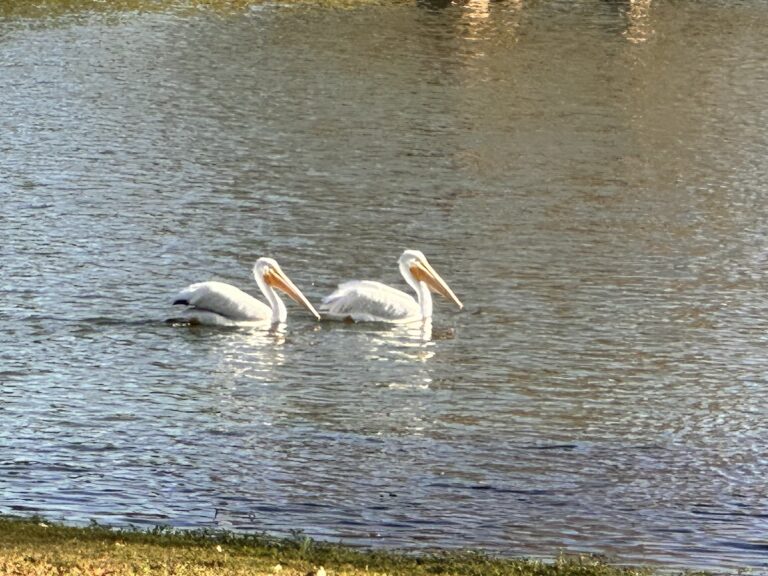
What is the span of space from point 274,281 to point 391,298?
3.33 ft

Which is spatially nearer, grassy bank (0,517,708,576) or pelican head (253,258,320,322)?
grassy bank (0,517,708,576)

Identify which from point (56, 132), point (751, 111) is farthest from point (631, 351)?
point (751, 111)

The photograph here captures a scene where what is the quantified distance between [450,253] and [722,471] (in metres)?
6.49

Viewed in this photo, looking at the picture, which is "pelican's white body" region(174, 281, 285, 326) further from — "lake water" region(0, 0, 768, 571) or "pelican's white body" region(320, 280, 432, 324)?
"pelican's white body" region(320, 280, 432, 324)

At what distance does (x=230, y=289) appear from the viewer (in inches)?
544

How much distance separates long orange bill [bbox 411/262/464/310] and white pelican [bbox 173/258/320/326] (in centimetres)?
97

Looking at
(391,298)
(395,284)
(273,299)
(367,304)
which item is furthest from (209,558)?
(395,284)

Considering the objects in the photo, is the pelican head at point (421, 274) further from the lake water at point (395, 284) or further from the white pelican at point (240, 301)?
the white pelican at point (240, 301)

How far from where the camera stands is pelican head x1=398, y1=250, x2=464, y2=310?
1442 centimetres

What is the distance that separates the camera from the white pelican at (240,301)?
1359cm

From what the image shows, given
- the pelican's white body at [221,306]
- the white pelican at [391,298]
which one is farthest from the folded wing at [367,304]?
the pelican's white body at [221,306]

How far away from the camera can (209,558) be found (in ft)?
23.7

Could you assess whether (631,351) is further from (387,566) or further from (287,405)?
(387,566)

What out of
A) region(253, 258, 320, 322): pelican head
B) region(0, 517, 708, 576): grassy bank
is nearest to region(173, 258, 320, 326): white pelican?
region(253, 258, 320, 322): pelican head
